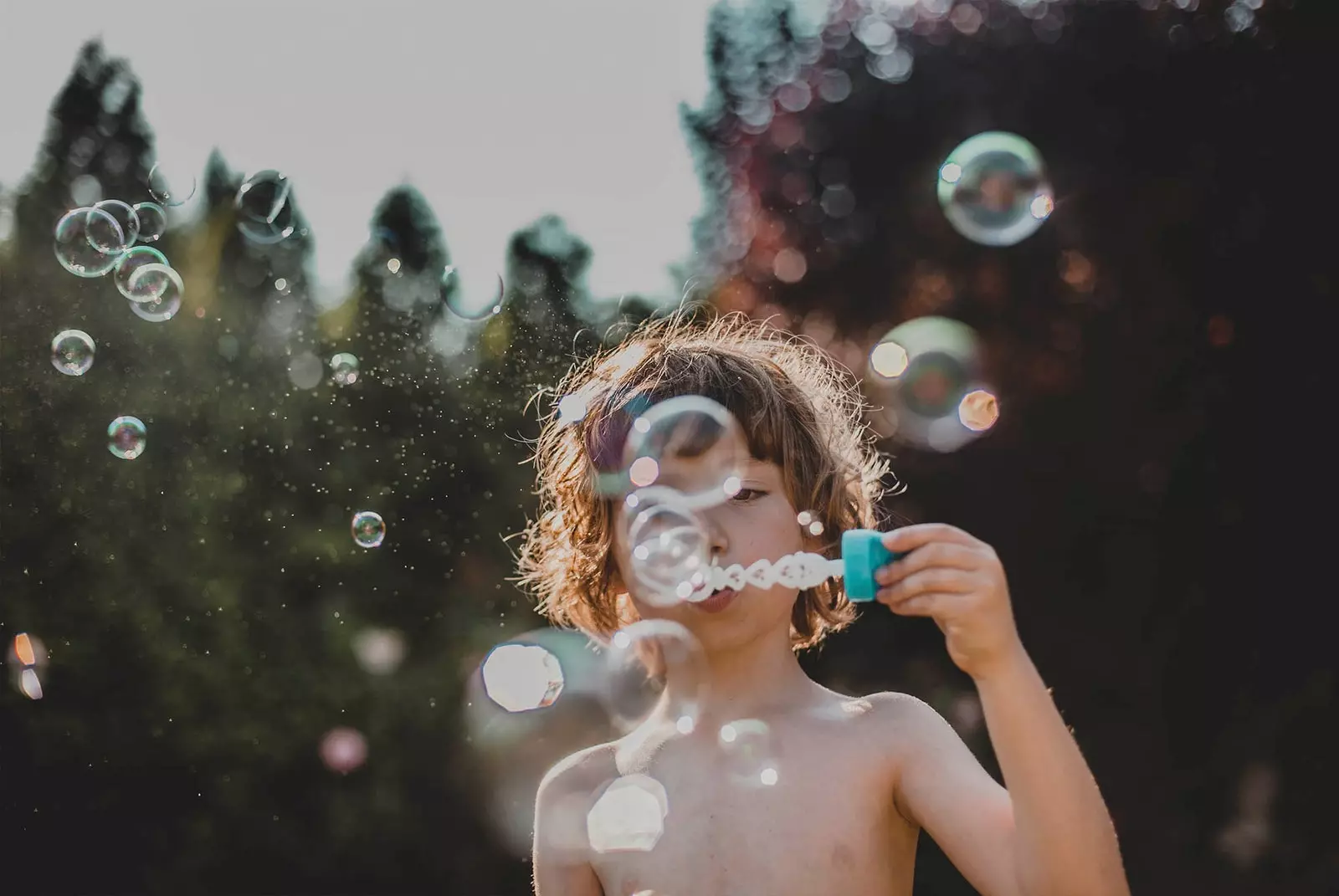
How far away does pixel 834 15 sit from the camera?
6.56 metres

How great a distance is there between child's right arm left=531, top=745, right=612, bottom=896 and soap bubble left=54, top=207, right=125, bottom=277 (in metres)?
2.48

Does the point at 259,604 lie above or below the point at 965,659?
below

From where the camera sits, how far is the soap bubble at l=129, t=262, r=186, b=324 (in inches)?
151

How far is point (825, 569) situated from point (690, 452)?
38 cm

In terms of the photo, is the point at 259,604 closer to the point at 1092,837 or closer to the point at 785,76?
→ the point at 785,76

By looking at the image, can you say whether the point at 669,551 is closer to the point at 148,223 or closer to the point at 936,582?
the point at 936,582

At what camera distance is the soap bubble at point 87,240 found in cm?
388

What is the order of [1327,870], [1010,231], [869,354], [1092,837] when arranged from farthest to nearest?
[869,354]
[1327,870]
[1010,231]
[1092,837]

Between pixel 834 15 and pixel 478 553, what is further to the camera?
pixel 834 15

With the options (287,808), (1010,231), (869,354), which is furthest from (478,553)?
(1010,231)

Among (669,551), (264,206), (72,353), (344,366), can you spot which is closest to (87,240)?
(72,353)

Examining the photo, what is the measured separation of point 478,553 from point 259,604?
3.22ft

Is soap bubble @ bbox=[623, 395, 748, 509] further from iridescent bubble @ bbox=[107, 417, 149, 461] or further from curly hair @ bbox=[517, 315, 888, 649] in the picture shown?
iridescent bubble @ bbox=[107, 417, 149, 461]

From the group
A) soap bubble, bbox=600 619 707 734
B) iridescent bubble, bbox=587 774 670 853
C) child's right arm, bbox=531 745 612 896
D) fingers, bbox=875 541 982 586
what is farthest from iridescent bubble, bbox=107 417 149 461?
fingers, bbox=875 541 982 586
